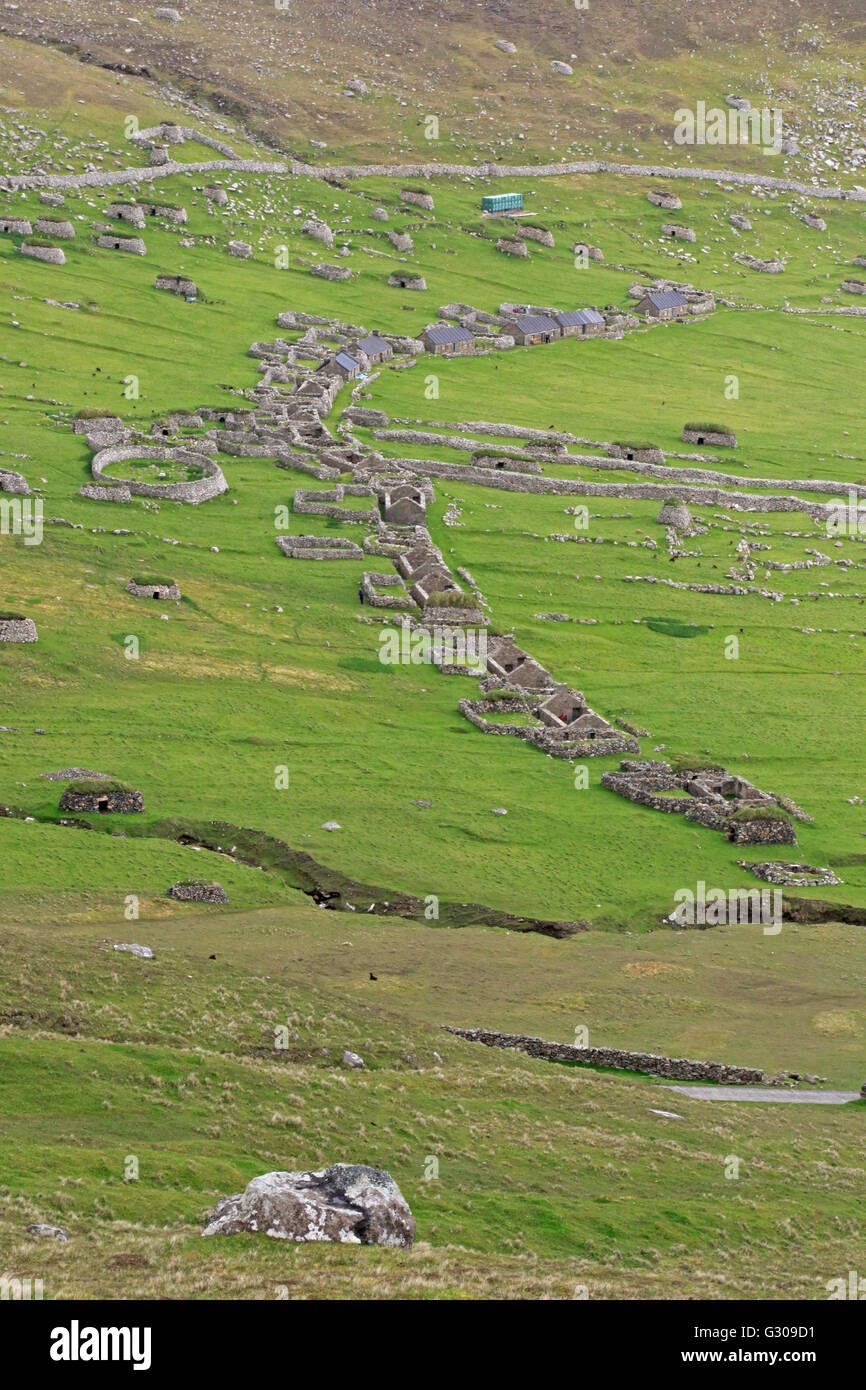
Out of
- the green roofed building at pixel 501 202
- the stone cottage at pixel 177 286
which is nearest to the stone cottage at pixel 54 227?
the stone cottage at pixel 177 286

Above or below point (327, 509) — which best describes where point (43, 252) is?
above

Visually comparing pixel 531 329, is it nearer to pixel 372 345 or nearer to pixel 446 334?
pixel 446 334

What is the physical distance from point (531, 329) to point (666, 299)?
20.5 m

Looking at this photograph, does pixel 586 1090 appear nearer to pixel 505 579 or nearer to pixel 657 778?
pixel 657 778

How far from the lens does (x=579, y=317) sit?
478 ft

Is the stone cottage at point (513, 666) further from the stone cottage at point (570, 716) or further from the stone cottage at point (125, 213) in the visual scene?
the stone cottage at point (125, 213)

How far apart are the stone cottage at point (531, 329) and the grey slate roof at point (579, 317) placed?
0.92 meters

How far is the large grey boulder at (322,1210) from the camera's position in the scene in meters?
27.2

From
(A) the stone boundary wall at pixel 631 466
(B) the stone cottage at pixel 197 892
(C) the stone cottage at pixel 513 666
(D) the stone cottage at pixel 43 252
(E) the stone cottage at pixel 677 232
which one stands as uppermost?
(E) the stone cottage at pixel 677 232

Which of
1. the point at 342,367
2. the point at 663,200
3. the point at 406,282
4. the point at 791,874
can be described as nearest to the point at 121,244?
the point at 406,282

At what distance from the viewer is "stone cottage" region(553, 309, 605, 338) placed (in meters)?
144

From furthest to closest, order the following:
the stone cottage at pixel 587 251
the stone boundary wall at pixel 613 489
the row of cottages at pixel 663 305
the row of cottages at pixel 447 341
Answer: the stone cottage at pixel 587 251 < the row of cottages at pixel 663 305 < the row of cottages at pixel 447 341 < the stone boundary wall at pixel 613 489

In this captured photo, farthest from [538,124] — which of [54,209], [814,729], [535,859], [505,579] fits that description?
[535,859]

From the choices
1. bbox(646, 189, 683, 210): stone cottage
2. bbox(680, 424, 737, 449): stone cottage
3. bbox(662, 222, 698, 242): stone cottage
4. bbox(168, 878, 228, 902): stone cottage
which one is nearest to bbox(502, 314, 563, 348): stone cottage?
bbox(680, 424, 737, 449): stone cottage
